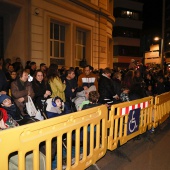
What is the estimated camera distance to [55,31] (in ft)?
47.1

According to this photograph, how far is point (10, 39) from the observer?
A: 1205 centimetres

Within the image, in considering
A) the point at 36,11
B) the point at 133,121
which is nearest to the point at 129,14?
the point at 36,11

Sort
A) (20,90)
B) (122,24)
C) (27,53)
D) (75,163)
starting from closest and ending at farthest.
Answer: (75,163), (20,90), (27,53), (122,24)

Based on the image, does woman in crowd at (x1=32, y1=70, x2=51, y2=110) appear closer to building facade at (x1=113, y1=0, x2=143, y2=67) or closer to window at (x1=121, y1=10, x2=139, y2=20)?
building facade at (x1=113, y1=0, x2=143, y2=67)

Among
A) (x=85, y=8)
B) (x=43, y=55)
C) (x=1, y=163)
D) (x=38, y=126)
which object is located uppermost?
(x=85, y=8)

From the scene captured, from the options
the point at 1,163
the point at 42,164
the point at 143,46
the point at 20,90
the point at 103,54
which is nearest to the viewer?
the point at 1,163

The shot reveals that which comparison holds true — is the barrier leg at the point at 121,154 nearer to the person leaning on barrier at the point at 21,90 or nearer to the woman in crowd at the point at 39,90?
the woman in crowd at the point at 39,90

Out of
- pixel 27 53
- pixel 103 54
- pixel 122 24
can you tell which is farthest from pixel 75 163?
pixel 122 24

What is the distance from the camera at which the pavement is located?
16.4 ft

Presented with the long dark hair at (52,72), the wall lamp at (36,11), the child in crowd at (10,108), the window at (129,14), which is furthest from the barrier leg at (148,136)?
the window at (129,14)

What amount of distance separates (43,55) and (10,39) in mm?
1701

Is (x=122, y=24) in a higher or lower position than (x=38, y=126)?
higher

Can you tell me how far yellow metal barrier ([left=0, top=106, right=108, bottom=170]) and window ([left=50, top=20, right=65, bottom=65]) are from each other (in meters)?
9.54

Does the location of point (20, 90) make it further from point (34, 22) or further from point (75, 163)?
point (34, 22)
